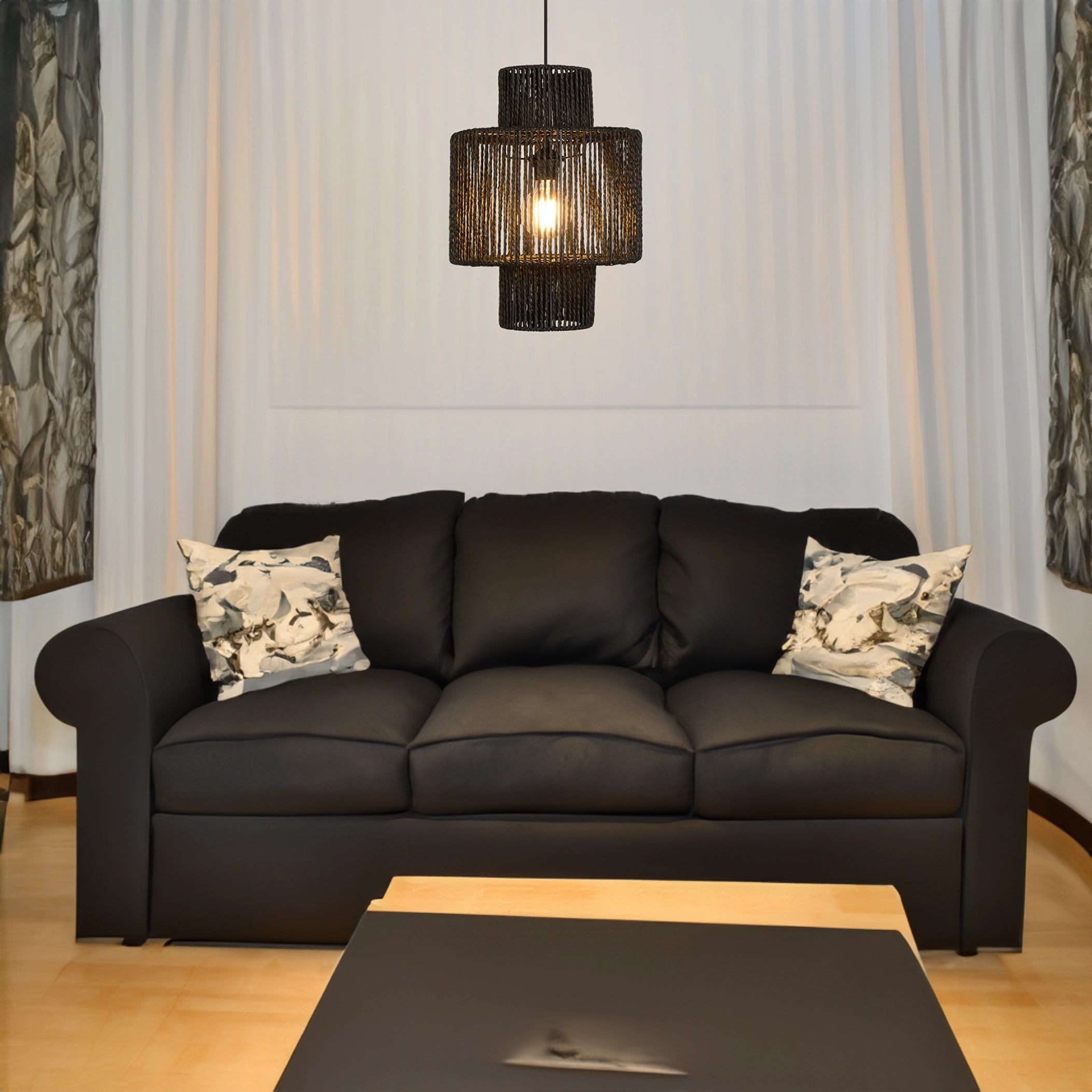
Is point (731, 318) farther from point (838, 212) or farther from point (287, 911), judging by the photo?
point (287, 911)

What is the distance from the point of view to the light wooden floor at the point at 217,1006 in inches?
74.5

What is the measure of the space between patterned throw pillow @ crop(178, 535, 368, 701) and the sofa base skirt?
426mm

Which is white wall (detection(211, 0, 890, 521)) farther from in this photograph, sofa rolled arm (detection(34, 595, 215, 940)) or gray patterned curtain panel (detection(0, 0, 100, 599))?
sofa rolled arm (detection(34, 595, 215, 940))

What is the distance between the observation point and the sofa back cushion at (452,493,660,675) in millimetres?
2941

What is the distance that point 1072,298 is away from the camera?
299 cm

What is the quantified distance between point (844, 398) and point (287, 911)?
7.75 ft

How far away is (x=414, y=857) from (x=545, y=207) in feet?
4.64

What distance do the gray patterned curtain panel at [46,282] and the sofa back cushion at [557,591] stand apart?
1.32 meters

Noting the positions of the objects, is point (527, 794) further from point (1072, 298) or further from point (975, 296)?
point (975, 296)

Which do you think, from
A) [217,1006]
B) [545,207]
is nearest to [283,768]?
[217,1006]

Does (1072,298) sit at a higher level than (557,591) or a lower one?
higher

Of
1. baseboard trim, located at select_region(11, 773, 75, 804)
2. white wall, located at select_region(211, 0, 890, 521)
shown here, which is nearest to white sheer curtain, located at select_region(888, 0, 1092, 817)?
white wall, located at select_region(211, 0, 890, 521)

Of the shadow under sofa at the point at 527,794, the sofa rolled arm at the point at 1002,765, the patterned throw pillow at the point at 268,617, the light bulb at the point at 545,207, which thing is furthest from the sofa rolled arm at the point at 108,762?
the sofa rolled arm at the point at 1002,765

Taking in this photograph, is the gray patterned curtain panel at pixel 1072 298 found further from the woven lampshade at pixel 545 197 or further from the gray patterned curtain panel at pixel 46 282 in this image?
the gray patterned curtain panel at pixel 46 282
